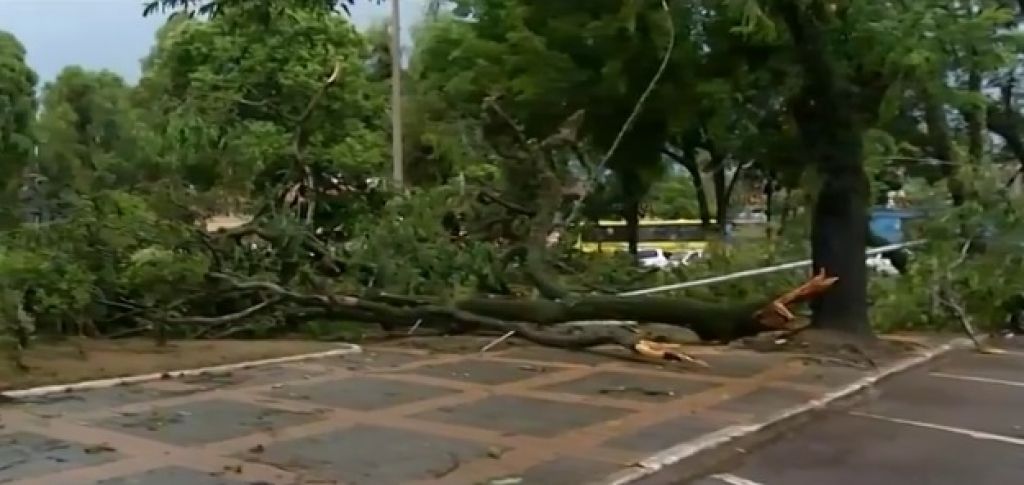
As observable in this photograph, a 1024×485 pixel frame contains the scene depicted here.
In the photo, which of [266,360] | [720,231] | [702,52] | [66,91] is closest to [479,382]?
[266,360]

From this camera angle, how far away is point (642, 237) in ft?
141

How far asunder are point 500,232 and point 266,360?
564 cm

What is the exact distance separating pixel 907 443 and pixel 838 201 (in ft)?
18.6

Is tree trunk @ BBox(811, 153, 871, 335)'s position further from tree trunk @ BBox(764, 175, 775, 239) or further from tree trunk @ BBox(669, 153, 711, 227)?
tree trunk @ BBox(669, 153, 711, 227)

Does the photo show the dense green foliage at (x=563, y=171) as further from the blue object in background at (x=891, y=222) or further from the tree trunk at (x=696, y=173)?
the tree trunk at (x=696, y=173)

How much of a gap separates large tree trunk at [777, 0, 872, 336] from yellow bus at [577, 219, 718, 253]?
5517mm

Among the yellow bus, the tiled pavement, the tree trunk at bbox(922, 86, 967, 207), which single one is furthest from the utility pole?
the tiled pavement

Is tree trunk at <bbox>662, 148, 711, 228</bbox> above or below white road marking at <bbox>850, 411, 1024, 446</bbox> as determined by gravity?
above

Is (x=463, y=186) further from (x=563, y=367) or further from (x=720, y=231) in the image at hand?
(x=720, y=231)

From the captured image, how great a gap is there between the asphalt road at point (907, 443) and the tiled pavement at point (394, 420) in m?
0.51

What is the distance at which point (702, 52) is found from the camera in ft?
51.6

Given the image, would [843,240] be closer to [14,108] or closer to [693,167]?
[693,167]

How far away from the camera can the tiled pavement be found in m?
7.64

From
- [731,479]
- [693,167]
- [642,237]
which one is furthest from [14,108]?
[731,479]
